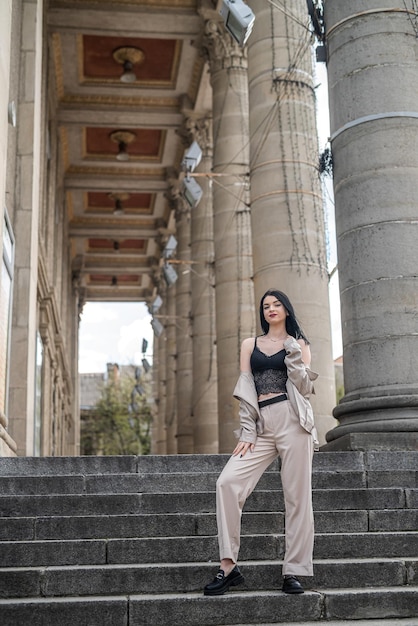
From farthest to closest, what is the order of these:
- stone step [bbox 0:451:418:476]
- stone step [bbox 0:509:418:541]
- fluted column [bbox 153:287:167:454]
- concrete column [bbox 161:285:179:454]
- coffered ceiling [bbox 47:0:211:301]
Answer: fluted column [bbox 153:287:167:454], concrete column [bbox 161:285:179:454], coffered ceiling [bbox 47:0:211:301], stone step [bbox 0:451:418:476], stone step [bbox 0:509:418:541]

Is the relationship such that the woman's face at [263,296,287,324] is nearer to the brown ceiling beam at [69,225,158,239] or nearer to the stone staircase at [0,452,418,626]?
the stone staircase at [0,452,418,626]

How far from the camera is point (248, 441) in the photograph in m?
6.19

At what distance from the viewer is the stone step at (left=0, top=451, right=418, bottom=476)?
27.6ft

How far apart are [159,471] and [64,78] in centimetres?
2370

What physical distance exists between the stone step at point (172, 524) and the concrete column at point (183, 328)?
77.8ft

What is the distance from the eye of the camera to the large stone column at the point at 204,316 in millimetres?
27156

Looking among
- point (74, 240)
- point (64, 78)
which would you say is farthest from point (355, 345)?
point (74, 240)

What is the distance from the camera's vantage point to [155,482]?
7824 mm

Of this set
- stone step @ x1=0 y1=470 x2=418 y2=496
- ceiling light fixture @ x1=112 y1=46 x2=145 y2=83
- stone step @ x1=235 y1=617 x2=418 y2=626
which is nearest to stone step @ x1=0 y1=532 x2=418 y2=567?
stone step @ x1=235 y1=617 x2=418 y2=626

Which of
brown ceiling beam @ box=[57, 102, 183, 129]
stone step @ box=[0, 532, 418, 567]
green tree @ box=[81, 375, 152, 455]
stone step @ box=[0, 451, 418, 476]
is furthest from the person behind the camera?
green tree @ box=[81, 375, 152, 455]

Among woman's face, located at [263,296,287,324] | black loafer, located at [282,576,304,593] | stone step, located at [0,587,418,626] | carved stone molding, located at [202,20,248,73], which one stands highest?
carved stone molding, located at [202,20,248,73]

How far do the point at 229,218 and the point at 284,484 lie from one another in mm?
16984

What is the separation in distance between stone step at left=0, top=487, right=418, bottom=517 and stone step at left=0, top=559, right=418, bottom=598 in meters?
0.89

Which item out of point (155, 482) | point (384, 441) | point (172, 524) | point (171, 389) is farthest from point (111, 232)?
point (172, 524)
